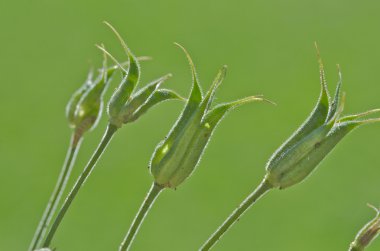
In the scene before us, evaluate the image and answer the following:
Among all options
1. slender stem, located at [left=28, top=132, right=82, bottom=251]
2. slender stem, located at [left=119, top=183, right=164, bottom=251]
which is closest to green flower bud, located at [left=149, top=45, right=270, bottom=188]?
slender stem, located at [left=119, top=183, right=164, bottom=251]

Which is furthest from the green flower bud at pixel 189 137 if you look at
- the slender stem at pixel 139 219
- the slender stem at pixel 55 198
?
the slender stem at pixel 55 198

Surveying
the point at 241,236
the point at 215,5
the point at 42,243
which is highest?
the point at 215,5

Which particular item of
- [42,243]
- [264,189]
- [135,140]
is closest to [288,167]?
[264,189]

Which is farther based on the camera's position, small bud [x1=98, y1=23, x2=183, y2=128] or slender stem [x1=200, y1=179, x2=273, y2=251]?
small bud [x1=98, y1=23, x2=183, y2=128]

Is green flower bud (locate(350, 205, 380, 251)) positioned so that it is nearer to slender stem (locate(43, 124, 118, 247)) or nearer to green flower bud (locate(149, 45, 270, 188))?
green flower bud (locate(149, 45, 270, 188))

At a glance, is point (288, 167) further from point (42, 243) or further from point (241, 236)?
point (241, 236)

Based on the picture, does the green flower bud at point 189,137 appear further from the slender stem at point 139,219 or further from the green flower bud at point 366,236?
the green flower bud at point 366,236
